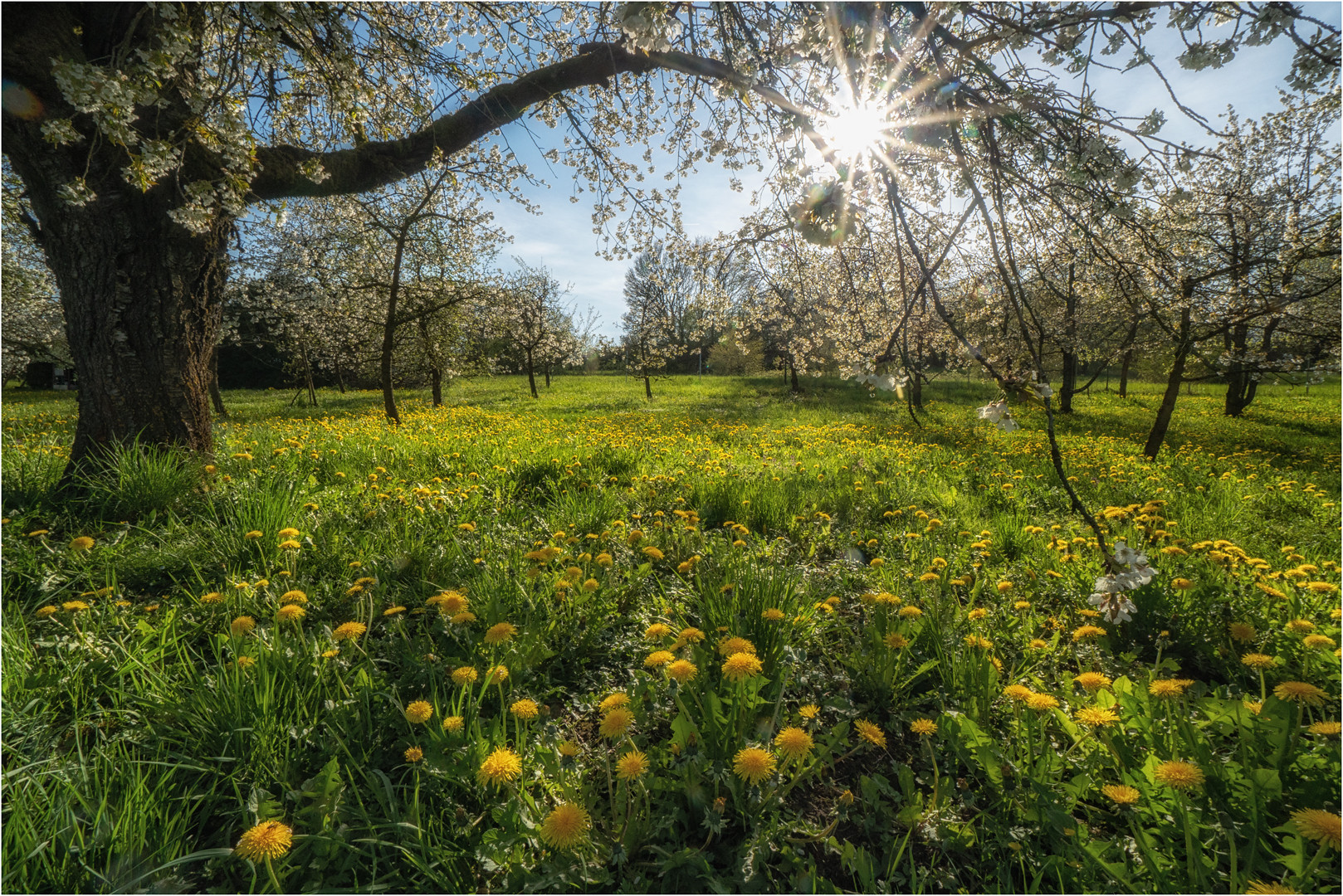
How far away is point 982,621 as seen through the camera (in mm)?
2617

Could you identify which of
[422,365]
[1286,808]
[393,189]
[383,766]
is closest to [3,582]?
[383,766]

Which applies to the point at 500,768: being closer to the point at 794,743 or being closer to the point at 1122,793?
the point at 794,743

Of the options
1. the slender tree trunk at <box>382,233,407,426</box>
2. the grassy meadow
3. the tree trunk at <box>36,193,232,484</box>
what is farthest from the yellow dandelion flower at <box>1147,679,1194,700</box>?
the slender tree trunk at <box>382,233,407,426</box>

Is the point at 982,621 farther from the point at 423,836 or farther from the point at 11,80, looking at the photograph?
the point at 11,80

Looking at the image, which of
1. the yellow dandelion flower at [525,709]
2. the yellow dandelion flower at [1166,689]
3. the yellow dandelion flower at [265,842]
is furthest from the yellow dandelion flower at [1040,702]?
the yellow dandelion flower at [265,842]

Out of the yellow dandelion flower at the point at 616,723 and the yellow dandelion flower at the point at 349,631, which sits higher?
the yellow dandelion flower at the point at 349,631

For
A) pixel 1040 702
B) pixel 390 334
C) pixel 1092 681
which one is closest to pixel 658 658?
pixel 1040 702

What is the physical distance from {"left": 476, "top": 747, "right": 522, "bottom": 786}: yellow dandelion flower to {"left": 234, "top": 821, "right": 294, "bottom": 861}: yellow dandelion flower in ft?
1.41

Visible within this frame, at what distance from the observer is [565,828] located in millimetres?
1278

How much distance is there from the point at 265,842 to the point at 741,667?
1230mm

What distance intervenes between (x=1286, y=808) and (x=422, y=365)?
19.0m

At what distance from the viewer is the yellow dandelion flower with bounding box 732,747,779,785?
141cm

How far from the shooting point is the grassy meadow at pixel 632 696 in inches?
53.9

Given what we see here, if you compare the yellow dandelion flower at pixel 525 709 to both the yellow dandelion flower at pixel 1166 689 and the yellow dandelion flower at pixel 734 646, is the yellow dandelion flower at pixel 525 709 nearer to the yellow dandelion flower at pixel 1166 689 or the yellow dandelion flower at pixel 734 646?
the yellow dandelion flower at pixel 734 646
